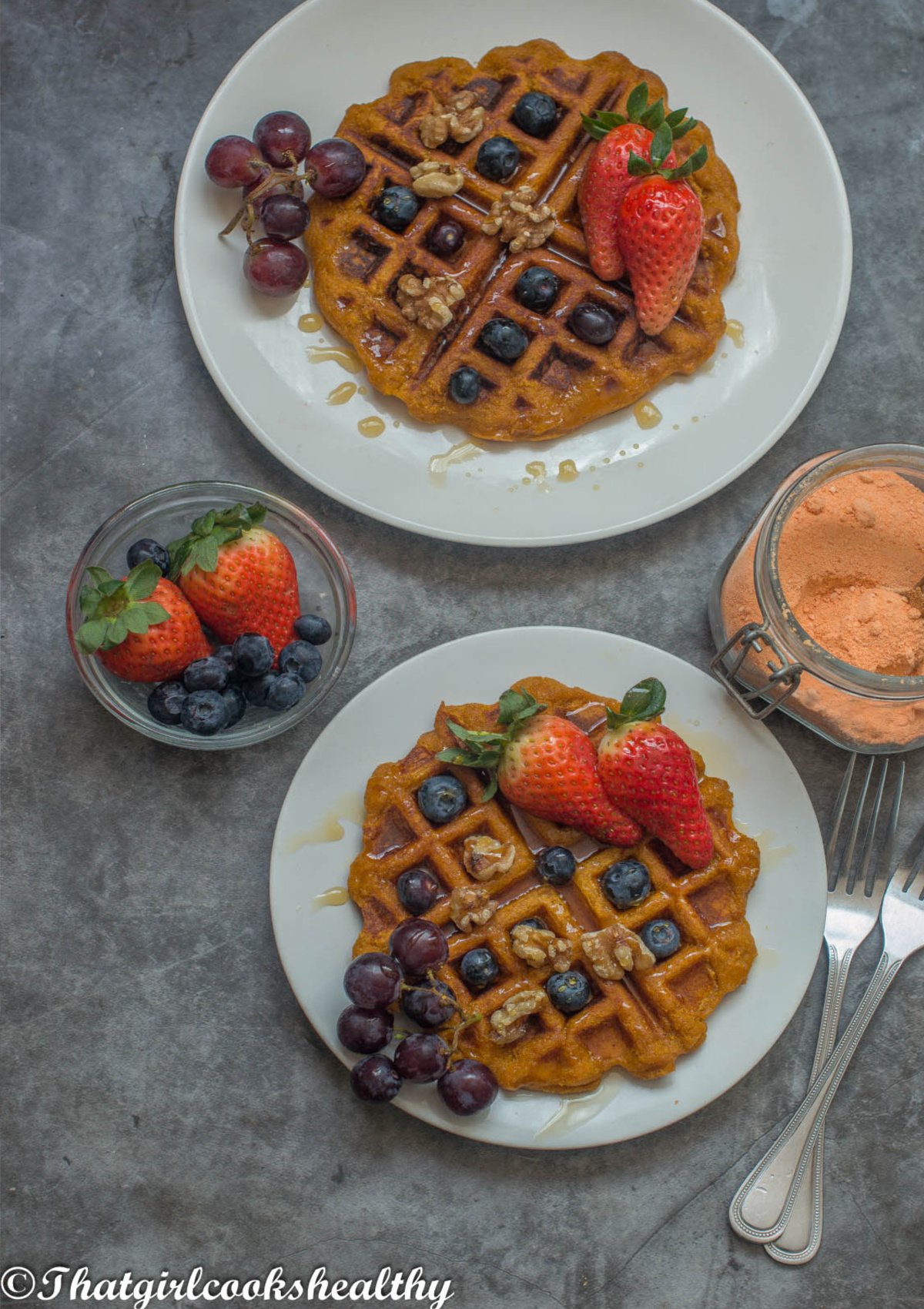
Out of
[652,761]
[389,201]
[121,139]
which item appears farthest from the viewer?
[121,139]

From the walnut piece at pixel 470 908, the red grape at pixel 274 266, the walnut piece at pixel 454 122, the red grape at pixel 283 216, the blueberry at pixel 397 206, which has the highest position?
the walnut piece at pixel 454 122

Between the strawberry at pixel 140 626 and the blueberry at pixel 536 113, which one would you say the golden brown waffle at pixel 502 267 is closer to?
the blueberry at pixel 536 113

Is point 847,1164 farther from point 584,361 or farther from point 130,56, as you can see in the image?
point 130,56

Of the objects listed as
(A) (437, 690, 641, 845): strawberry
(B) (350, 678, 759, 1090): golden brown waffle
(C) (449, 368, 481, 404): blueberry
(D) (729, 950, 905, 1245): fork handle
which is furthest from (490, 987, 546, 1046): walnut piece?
(C) (449, 368, 481, 404): blueberry

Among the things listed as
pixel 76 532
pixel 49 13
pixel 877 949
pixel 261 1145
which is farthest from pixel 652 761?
pixel 49 13

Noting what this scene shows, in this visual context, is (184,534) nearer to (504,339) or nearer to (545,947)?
(504,339)

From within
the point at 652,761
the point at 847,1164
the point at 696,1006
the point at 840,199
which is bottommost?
the point at 847,1164

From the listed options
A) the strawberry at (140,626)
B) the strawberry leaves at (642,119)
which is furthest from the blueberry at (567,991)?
the strawberry leaves at (642,119)
